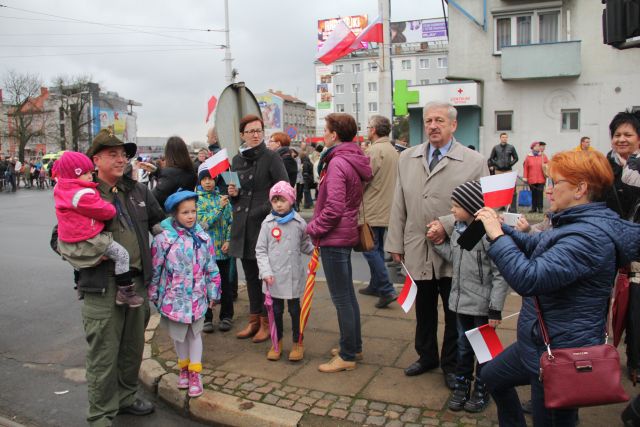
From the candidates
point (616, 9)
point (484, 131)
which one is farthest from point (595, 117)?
point (616, 9)

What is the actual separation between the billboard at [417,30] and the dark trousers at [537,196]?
6950 cm

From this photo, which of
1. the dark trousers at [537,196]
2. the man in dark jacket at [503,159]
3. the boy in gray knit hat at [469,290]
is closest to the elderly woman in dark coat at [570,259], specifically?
the boy in gray knit hat at [469,290]

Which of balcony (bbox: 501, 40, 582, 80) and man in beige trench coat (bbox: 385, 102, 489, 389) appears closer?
man in beige trench coat (bbox: 385, 102, 489, 389)

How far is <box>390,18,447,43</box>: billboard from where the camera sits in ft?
261

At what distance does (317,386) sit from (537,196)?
483 inches

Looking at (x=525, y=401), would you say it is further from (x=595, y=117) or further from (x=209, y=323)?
(x=595, y=117)

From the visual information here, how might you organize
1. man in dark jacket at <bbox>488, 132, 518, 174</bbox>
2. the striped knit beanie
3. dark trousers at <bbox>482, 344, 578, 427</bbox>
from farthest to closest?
man in dark jacket at <bbox>488, 132, 518, 174</bbox> → the striped knit beanie → dark trousers at <bbox>482, 344, 578, 427</bbox>

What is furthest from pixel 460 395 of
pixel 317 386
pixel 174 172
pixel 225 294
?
pixel 174 172

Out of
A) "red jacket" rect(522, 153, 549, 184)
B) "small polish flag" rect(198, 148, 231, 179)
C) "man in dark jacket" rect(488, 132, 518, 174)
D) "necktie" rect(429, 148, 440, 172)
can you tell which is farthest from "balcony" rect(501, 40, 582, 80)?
"necktie" rect(429, 148, 440, 172)

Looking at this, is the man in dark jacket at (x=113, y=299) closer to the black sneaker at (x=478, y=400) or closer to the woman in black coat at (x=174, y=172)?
the woman in black coat at (x=174, y=172)

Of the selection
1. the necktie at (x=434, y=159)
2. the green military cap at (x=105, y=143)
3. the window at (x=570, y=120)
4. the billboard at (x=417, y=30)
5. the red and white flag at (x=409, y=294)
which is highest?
the billboard at (x=417, y=30)

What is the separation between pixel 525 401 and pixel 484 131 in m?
19.4

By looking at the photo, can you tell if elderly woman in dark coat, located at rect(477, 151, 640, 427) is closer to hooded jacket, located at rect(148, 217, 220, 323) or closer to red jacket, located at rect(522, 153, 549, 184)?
hooded jacket, located at rect(148, 217, 220, 323)

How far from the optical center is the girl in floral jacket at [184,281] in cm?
421
